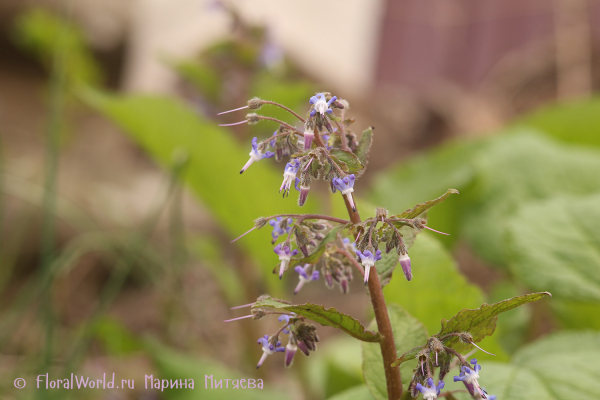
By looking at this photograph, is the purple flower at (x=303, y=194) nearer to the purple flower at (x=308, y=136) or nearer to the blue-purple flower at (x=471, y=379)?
the purple flower at (x=308, y=136)

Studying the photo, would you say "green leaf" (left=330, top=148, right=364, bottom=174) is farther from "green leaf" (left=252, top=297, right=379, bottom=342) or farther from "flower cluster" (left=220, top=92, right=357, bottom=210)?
"green leaf" (left=252, top=297, right=379, bottom=342)

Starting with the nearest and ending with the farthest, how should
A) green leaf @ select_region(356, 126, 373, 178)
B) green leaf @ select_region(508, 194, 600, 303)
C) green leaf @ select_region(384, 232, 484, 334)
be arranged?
green leaf @ select_region(356, 126, 373, 178), green leaf @ select_region(384, 232, 484, 334), green leaf @ select_region(508, 194, 600, 303)

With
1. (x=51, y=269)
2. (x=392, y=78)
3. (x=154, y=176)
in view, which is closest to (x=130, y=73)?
(x=154, y=176)

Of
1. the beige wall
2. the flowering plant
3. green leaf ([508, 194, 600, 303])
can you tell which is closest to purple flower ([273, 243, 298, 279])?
the flowering plant

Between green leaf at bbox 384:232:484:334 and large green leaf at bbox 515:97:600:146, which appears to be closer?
green leaf at bbox 384:232:484:334

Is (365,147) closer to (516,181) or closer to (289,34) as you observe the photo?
(516,181)

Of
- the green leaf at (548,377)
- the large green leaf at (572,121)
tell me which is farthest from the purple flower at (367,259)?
the large green leaf at (572,121)

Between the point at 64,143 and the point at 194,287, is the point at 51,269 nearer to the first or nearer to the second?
the point at 194,287

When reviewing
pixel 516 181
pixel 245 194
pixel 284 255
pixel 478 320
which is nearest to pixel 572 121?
pixel 516 181
